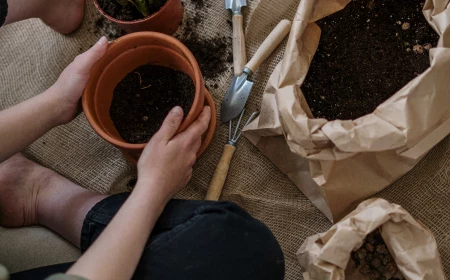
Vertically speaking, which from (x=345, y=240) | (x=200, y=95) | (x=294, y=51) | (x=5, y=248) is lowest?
(x=5, y=248)

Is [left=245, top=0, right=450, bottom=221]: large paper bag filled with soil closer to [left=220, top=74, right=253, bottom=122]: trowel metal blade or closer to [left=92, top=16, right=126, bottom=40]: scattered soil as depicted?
[left=220, top=74, right=253, bottom=122]: trowel metal blade

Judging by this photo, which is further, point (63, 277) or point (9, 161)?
point (9, 161)

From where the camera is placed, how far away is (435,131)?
2.85 feet

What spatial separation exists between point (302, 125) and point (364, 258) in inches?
12.4

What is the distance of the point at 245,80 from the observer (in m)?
0.99

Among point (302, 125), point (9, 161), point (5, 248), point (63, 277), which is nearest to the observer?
point (63, 277)

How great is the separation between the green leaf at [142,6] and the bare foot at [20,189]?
369mm

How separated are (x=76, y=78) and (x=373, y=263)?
0.63 metres

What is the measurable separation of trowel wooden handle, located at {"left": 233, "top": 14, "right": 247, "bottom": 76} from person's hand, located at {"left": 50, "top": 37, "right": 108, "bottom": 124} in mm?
264

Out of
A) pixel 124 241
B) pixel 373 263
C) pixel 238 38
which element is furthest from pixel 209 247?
pixel 238 38

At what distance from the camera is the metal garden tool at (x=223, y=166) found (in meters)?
0.98

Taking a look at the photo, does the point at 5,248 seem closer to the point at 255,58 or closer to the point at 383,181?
the point at 255,58

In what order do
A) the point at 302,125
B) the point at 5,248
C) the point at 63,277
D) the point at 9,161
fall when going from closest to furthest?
the point at 63,277, the point at 302,125, the point at 5,248, the point at 9,161

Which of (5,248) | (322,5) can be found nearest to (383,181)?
(322,5)
